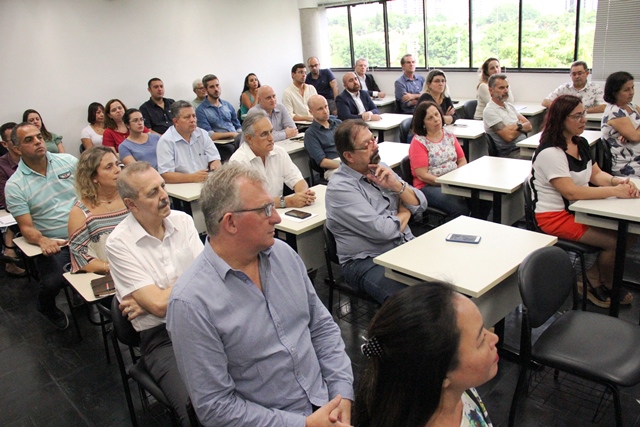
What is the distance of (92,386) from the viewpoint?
2877 millimetres

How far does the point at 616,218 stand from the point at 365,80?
6571 millimetres

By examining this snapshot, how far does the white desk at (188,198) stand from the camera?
3.78 metres

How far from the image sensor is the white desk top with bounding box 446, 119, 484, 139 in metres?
5.19

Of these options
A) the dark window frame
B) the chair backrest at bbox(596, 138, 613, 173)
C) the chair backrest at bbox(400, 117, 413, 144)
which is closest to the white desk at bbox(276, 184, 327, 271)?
the chair backrest at bbox(400, 117, 413, 144)

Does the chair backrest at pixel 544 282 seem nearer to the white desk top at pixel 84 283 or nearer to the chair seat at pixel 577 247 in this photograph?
the chair seat at pixel 577 247

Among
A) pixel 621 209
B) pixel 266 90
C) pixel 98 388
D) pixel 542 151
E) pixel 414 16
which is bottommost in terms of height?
pixel 98 388

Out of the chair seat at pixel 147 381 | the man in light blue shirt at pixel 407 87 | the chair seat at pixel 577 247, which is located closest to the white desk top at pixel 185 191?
the chair seat at pixel 147 381

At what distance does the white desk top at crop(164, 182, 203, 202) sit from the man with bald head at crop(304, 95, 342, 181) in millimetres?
1160

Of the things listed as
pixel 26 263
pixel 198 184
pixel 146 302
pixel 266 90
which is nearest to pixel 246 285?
pixel 146 302

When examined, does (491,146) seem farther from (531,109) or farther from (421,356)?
(421,356)

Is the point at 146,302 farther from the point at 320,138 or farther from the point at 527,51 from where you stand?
the point at 527,51

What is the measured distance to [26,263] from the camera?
4.35 metres

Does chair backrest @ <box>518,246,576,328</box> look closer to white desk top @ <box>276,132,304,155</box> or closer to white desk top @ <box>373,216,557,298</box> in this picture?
white desk top @ <box>373,216,557,298</box>

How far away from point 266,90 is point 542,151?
3.49 meters
